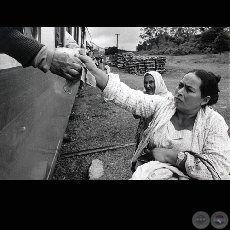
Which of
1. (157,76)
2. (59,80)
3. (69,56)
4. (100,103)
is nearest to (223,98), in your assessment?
(100,103)

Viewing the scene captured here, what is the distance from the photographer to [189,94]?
71.3 inches

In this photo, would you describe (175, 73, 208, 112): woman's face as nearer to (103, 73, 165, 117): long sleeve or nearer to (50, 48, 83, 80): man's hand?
(103, 73, 165, 117): long sleeve

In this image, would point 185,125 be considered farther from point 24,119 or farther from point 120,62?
point 120,62

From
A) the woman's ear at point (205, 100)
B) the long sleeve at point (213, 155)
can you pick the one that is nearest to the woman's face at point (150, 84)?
the woman's ear at point (205, 100)

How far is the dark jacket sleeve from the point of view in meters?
1.42

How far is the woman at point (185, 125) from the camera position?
1.63m

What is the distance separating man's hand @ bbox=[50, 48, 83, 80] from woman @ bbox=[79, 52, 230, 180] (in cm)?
5
